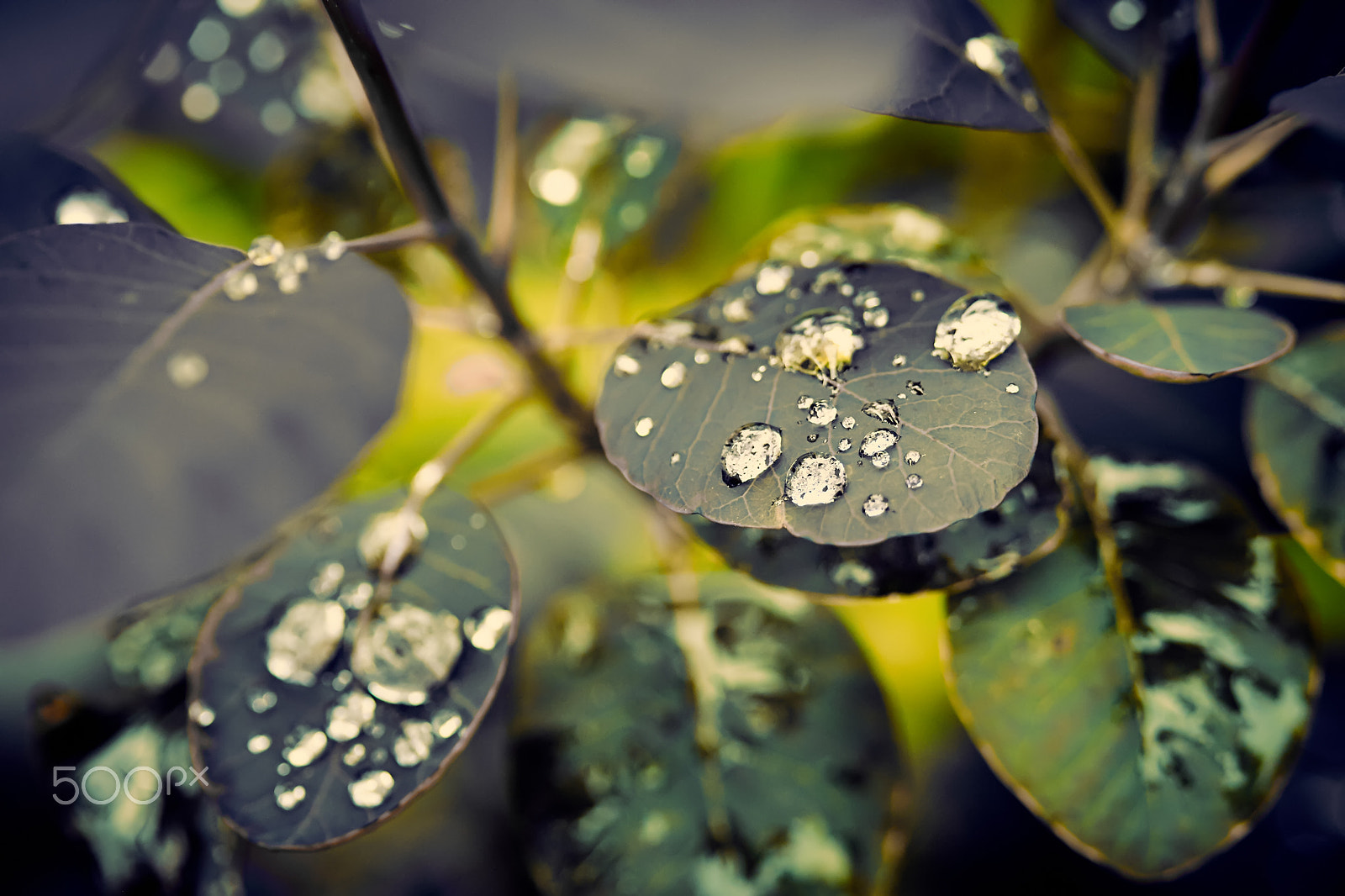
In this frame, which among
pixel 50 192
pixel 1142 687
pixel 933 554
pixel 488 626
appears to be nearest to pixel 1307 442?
pixel 1142 687

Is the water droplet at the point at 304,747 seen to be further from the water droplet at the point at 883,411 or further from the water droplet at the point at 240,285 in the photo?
the water droplet at the point at 883,411

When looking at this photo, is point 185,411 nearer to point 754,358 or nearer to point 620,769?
point 754,358

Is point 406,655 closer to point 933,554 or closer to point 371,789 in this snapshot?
point 371,789

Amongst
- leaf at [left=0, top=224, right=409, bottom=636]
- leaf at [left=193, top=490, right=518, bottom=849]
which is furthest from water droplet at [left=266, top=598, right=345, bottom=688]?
leaf at [left=0, top=224, right=409, bottom=636]

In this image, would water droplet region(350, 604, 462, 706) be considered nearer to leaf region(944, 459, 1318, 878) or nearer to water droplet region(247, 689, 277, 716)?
water droplet region(247, 689, 277, 716)

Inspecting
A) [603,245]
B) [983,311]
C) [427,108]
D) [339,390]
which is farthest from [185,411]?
[427,108]
